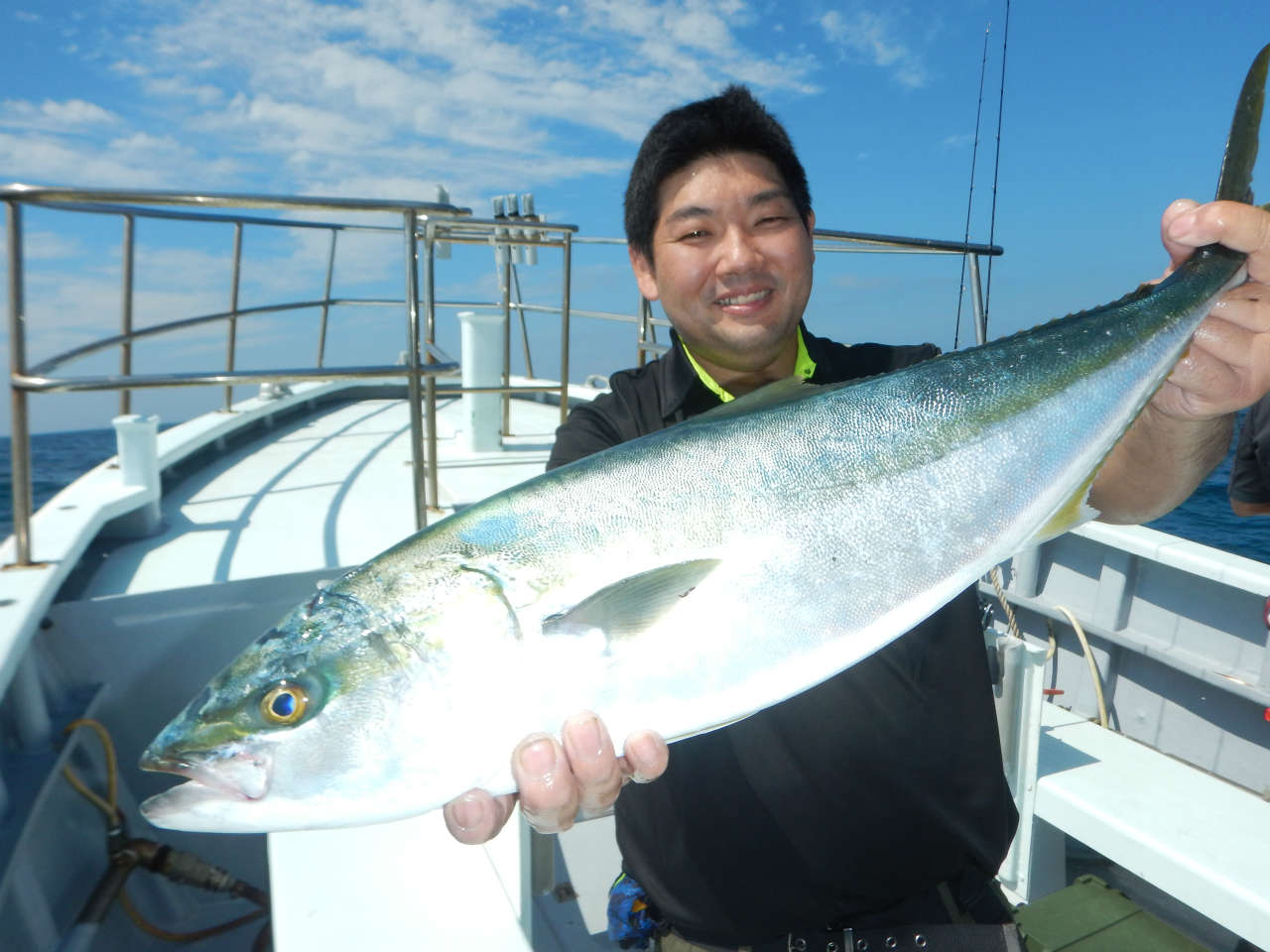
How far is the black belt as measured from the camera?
173 cm

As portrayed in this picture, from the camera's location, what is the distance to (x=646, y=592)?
1335 millimetres

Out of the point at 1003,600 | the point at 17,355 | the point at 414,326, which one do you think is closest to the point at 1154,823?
the point at 1003,600

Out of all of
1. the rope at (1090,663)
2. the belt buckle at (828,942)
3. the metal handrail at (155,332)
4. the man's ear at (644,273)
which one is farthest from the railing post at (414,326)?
the rope at (1090,663)

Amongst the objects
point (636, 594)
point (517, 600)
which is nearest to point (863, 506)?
point (636, 594)

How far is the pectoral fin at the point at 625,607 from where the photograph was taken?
1324mm

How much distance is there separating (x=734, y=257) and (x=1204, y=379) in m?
1.08

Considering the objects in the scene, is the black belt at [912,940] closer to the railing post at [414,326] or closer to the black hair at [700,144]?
the black hair at [700,144]

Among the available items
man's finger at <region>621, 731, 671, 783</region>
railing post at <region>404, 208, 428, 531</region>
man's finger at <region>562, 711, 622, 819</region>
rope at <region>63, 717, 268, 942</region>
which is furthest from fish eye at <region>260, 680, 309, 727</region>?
rope at <region>63, 717, 268, 942</region>

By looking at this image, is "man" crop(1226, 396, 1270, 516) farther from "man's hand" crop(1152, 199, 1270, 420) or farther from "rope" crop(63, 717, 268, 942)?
"rope" crop(63, 717, 268, 942)

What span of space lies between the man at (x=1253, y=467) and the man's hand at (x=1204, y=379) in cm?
116

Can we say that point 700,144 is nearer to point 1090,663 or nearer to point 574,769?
point 574,769

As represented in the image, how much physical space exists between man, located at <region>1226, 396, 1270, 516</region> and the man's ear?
2.14 m

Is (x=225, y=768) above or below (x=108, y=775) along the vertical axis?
above

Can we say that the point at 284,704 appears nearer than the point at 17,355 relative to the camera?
Yes
